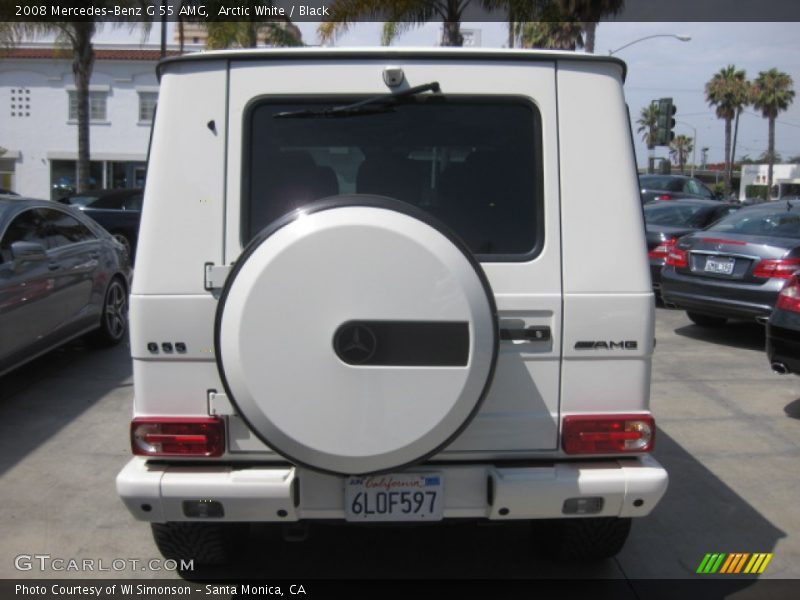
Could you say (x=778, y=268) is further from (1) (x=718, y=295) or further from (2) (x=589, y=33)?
(2) (x=589, y=33)

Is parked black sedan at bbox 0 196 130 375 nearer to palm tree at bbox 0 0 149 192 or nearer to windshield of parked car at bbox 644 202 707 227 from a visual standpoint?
windshield of parked car at bbox 644 202 707 227

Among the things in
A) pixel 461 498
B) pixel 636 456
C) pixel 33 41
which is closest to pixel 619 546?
pixel 636 456

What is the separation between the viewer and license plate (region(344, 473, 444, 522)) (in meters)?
3.04

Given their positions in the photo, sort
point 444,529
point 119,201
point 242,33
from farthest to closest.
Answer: point 242,33
point 119,201
point 444,529

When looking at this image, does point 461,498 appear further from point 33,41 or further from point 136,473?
point 33,41

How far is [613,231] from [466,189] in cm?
58

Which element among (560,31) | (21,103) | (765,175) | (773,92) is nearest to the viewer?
(560,31)

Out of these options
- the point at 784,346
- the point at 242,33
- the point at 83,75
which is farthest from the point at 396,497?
the point at 242,33

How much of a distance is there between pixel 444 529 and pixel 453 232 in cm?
189

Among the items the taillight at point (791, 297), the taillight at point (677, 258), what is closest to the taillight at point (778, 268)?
the taillight at point (677, 258)

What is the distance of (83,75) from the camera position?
24.6 meters

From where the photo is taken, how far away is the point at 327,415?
274 cm

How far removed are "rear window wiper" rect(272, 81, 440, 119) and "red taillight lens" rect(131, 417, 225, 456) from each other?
1.20 metres

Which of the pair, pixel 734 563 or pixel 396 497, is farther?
pixel 734 563
